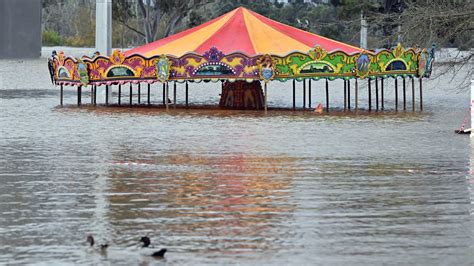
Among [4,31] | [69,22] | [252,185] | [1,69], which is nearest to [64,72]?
[252,185]

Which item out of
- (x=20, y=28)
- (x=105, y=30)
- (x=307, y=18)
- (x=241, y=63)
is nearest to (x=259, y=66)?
(x=241, y=63)

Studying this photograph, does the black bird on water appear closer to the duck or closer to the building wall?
the duck

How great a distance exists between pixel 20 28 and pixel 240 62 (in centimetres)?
4617

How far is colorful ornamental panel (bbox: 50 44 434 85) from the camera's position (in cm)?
3281

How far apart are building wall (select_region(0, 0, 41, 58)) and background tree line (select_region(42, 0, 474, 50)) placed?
5.36 m

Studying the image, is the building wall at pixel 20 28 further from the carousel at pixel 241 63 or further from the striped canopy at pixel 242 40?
the carousel at pixel 241 63

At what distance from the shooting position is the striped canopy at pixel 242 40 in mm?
33750

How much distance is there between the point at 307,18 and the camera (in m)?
89.1

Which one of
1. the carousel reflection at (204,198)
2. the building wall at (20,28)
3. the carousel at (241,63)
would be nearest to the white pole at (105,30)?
the carousel at (241,63)

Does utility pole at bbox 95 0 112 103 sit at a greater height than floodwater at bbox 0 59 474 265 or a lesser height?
greater

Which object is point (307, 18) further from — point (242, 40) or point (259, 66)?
point (259, 66)

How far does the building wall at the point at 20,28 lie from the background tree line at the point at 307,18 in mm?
5356

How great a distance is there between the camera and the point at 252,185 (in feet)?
52.5

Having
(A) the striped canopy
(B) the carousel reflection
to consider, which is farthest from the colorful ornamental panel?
(B) the carousel reflection
